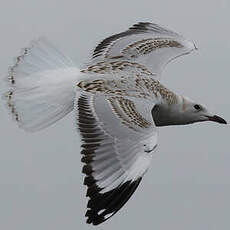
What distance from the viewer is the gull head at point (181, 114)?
6844 millimetres

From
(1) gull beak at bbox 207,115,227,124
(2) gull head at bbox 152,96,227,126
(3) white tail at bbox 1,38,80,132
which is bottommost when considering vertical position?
(1) gull beak at bbox 207,115,227,124

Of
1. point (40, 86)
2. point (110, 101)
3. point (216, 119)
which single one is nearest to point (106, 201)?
point (110, 101)

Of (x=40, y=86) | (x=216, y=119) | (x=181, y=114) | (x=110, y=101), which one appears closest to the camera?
(x=110, y=101)

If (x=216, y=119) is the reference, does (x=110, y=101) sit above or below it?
above

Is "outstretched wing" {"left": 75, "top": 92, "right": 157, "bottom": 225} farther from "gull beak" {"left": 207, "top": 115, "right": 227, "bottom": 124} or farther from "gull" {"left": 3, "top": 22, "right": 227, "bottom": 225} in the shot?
"gull beak" {"left": 207, "top": 115, "right": 227, "bottom": 124}

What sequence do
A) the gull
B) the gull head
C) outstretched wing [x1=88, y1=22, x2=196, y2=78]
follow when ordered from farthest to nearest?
outstretched wing [x1=88, y1=22, x2=196, y2=78] → the gull head → the gull

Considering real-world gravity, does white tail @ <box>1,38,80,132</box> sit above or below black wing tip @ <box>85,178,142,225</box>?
above

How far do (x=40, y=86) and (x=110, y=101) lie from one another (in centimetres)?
93

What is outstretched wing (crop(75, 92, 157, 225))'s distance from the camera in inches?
215

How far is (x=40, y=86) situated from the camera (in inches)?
276

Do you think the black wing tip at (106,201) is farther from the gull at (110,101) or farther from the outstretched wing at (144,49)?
the outstretched wing at (144,49)

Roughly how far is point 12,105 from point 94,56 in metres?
1.18

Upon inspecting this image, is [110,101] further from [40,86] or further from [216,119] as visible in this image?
[216,119]

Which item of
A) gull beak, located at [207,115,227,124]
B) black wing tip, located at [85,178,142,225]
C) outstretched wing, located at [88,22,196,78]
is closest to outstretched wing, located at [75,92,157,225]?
black wing tip, located at [85,178,142,225]
